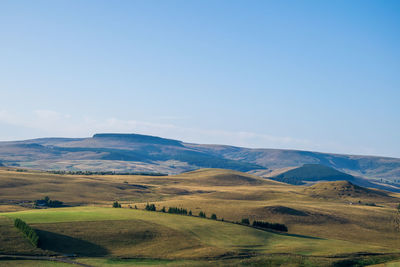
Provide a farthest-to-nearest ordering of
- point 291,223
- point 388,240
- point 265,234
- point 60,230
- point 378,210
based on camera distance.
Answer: point 378,210, point 291,223, point 388,240, point 265,234, point 60,230

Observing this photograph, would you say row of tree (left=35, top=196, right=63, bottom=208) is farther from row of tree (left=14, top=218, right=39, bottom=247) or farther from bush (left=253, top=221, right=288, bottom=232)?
bush (left=253, top=221, right=288, bottom=232)

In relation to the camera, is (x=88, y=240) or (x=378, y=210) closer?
(x=88, y=240)

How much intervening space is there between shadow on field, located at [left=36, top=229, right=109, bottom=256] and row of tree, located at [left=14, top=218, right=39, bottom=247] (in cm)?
111

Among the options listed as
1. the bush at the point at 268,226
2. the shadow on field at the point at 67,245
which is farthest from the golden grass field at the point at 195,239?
the bush at the point at 268,226

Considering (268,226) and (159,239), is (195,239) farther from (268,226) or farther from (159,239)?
(268,226)

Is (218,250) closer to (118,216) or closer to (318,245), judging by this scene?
(318,245)

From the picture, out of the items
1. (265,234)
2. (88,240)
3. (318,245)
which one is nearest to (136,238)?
(88,240)

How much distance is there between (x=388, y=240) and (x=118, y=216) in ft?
227

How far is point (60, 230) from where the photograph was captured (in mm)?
85250

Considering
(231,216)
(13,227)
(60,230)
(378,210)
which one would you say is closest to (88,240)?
(60,230)

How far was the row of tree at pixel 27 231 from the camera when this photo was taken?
75750 mm

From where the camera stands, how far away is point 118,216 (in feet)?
343

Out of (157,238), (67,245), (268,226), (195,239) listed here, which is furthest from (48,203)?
(195,239)

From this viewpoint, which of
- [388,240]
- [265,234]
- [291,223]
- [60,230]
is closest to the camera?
[60,230]
